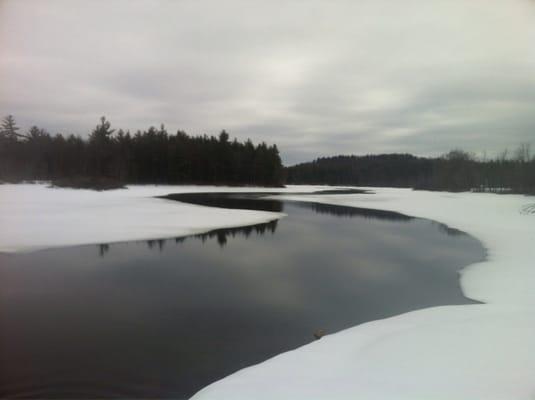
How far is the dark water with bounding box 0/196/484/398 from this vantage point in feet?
11.2

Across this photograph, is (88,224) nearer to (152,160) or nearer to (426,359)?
Answer: (426,359)

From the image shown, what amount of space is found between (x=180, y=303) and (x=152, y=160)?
48.8 metres

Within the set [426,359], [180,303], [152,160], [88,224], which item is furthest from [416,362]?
[152,160]

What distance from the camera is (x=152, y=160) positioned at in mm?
50406

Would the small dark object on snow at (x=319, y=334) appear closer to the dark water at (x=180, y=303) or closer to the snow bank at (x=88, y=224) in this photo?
the dark water at (x=180, y=303)

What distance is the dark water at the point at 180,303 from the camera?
341cm

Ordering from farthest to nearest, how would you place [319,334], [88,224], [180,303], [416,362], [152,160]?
[152,160] < [88,224] < [180,303] < [319,334] < [416,362]

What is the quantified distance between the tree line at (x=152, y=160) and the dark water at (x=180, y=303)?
69.4 ft

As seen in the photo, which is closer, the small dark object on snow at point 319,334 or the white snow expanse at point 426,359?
the white snow expanse at point 426,359

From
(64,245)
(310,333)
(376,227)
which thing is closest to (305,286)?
(310,333)

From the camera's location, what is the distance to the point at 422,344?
3580 millimetres

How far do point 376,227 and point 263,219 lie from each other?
5.43 metres

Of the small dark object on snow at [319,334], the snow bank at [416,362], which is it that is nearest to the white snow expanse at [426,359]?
the snow bank at [416,362]

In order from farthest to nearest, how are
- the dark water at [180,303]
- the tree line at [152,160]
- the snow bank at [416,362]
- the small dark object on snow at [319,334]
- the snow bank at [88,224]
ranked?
the tree line at [152,160]
the snow bank at [88,224]
the small dark object on snow at [319,334]
the dark water at [180,303]
the snow bank at [416,362]
